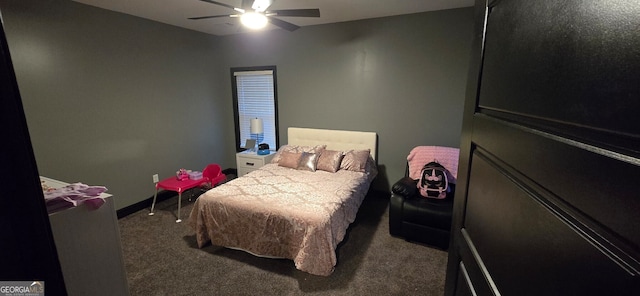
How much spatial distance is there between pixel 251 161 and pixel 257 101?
1067 mm

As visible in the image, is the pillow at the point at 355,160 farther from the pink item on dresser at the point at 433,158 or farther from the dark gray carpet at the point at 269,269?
the dark gray carpet at the point at 269,269

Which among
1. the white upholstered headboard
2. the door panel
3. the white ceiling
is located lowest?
the white upholstered headboard

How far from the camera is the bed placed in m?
2.21

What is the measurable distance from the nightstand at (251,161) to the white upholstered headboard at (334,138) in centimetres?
47

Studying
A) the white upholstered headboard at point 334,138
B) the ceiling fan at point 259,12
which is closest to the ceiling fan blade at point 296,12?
the ceiling fan at point 259,12

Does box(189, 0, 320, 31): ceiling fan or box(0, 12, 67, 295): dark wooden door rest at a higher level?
box(189, 0, 320, 31): ceiling fan

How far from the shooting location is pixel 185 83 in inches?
160

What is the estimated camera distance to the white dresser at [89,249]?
4.06ft

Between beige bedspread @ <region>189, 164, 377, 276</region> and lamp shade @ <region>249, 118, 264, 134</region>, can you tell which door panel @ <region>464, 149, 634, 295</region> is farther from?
lamp shade @ <region>249, 118, 264, 134</region>

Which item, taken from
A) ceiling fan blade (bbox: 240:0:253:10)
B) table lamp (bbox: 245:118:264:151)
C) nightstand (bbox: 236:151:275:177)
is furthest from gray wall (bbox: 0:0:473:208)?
ceiling fan blade (bbox: 240:0:253:10)

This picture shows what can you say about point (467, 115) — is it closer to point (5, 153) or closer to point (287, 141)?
point (5, 153)

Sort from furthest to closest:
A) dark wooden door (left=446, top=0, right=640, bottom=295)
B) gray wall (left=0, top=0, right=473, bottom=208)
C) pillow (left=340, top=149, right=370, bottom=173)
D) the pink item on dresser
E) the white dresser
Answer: pillow (left=340, top=149, right=370, bottom=173) → the pink item on dresser → gray wall (left=0, top=0, right=473, bottom=208) → the white dresser → dark wooden door (left=446, top=0, right=640, bottom=295)

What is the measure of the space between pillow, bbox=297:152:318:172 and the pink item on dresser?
1.20 meters

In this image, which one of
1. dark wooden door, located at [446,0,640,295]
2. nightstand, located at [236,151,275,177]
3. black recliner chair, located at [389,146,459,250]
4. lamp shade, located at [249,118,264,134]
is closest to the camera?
dark wooden door, located at [446,0,640,295]
